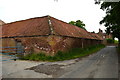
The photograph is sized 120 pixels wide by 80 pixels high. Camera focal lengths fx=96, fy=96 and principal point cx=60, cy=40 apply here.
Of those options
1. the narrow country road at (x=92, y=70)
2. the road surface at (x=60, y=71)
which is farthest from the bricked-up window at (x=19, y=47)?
the narrow country road at (x=92, y=70)

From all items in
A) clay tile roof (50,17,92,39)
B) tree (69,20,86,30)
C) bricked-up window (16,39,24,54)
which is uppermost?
tree (69,20,86,30)

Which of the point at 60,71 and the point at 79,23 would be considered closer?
the point at 60,71

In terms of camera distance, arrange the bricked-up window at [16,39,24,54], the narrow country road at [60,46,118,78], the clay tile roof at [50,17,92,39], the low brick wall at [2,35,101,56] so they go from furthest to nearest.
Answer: the clay tile roof at [50,17,92,39] < the bricked-up window at [16,39,24,54] < the low brick wall at [2,35,101,56] < the narrow country road at [60,46,118,78]

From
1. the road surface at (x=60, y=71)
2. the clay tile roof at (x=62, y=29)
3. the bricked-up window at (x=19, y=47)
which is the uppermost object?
the clay tile roof at (x=62, y=29)

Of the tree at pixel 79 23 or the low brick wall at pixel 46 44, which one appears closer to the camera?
the low brick wall at pixel 46 44

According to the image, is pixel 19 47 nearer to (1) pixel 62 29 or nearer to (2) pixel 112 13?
(1) pixel 62 29

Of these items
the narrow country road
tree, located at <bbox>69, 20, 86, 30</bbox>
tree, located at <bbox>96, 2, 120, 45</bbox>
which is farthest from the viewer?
tree, located at <bbox>69, 20, 86, 30</bbox>

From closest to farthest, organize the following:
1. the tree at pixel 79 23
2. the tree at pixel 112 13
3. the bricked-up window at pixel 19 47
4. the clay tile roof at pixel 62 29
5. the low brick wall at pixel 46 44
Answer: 1. the tree at pixel 112 13
2. the low brick wall at pixel 46 44
3. the bricked-up window at pixel 19 47
4. the clay tile roof at pixel 62 29
5. the tree at pixel 79 23

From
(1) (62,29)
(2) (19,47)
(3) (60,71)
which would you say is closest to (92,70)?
(3) (60,71)

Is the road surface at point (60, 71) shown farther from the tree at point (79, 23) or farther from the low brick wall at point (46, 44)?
the tree at point (79, 23)

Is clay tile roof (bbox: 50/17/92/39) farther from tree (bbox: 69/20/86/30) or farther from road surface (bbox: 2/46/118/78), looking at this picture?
tree (bbox: 69/20/86/30)

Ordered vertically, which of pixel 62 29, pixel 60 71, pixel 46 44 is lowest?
pixel 60 71

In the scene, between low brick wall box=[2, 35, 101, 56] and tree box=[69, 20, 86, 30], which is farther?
tree box=[69, 20, 86, 30]

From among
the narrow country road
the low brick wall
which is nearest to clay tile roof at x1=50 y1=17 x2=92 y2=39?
the low brick wall
